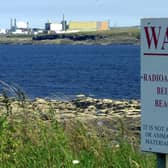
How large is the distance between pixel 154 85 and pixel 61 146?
7.23ft

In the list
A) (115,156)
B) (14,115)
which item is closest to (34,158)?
(115,156)

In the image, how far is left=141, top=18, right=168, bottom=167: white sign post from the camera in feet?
16.6

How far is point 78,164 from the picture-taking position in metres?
6.68

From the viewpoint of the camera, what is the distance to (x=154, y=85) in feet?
16.7

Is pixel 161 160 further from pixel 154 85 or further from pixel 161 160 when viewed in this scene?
pixel 154 85

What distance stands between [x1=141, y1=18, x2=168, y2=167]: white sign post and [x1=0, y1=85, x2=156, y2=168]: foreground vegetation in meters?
1.44

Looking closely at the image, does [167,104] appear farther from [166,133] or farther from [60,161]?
[60,161]

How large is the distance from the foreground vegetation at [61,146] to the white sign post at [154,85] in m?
1.44

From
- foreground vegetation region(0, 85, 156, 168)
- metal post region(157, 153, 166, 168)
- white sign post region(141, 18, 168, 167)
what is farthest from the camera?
foreground vegetation region(0, 85, 156, 168)

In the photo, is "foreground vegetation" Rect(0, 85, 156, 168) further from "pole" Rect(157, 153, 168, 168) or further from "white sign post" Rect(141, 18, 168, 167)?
"white sign post" Rect(141, 18, 168, 167)

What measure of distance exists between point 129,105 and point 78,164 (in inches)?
1102

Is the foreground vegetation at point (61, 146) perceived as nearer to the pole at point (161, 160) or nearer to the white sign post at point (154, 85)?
the pole at point (161, 160)

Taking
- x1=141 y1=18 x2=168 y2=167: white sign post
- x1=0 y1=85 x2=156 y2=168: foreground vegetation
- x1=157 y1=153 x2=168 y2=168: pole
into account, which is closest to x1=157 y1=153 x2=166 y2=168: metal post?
x1=157 y1=153 x2=168 y2=168: pole

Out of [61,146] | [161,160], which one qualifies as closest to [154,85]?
[161,160]
